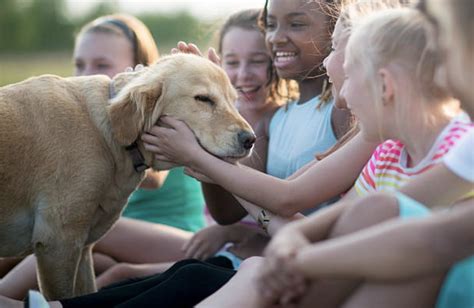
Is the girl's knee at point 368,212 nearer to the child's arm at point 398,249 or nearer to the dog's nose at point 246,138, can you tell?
the child's arm at point 398,249

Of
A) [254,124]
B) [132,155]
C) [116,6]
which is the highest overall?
[132,155]

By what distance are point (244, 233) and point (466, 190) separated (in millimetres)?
1778

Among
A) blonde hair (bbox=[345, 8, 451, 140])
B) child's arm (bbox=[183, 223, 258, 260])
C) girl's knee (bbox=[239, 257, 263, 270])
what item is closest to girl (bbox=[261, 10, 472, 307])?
blonde hair (bbox=[345, 8, 451, 140])

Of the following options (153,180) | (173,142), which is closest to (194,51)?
(173,142)

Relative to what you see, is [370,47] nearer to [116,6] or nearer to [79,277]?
[79,277]

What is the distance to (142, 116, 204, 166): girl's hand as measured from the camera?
3.08 metres

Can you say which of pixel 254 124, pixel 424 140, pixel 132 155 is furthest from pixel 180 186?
pixel 424 140

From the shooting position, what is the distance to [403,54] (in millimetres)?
2250

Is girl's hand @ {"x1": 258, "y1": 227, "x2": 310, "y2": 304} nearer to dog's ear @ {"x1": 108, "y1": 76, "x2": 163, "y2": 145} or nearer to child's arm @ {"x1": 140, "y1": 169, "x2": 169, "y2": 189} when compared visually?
dog's ear @ {"x1": 108, "y1": 76, "x2": 163, "y2": 145}

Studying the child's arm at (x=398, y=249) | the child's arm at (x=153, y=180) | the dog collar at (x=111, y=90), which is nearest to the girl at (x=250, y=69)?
the child's arm at (x=153, y=180)

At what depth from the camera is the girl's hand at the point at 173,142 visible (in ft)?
10.1

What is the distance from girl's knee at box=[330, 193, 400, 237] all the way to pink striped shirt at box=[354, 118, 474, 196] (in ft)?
1.05

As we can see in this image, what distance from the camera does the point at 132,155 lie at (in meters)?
3.24

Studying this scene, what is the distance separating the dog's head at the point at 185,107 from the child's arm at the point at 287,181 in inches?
4.0
